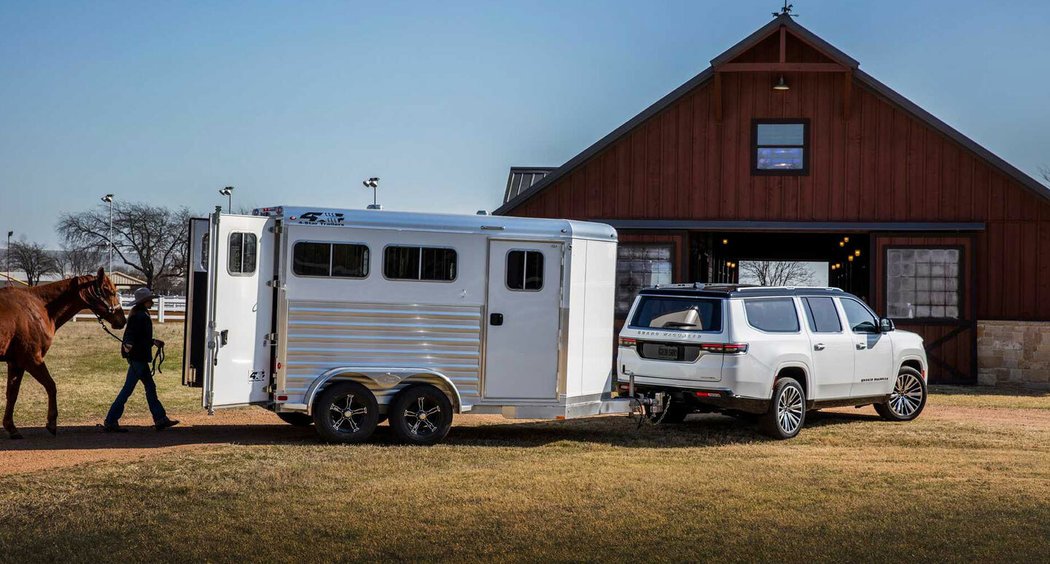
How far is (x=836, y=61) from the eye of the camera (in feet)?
76.2

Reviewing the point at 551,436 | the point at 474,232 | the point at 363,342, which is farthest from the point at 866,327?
the point at 363,342

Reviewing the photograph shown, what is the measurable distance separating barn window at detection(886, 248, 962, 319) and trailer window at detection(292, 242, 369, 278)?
13934 mm

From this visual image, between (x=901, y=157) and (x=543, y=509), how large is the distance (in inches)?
651

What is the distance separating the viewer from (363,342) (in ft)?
43.0

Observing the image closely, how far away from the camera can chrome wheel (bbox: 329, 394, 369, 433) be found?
1312 cm

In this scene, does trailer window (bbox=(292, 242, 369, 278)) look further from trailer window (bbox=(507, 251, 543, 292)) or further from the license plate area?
the license plate area

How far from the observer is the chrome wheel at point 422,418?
1323 centimetres

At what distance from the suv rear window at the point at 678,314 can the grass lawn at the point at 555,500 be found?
1369mm

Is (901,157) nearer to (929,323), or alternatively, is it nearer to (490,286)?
(929,323)

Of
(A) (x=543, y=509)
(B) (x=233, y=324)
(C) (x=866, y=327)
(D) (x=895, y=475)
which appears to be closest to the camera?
(A) (x=543, y=509)

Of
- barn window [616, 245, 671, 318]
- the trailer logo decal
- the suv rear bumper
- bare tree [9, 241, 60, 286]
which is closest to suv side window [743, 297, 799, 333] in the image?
the suv rear bumper

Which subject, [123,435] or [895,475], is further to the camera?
[123,435]

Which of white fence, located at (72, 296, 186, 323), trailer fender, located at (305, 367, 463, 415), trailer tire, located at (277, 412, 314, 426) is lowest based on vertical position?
trailer tire, located at (277, 412, 314, 426)

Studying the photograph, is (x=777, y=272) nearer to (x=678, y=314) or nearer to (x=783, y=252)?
(x=783, y=252)
